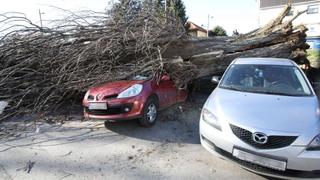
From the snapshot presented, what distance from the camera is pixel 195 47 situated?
9195 mm

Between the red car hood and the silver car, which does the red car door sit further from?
the silver car

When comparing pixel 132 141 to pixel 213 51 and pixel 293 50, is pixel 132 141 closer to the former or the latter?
pixel 213 51

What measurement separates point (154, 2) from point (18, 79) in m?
4.18

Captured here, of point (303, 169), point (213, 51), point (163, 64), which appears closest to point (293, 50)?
point (213, 51)

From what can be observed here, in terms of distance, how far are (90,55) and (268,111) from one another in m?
4.76

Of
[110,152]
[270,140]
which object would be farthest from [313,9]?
[270,140]

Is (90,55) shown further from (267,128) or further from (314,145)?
(314,145)

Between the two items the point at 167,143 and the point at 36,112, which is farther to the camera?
the point at 36,112

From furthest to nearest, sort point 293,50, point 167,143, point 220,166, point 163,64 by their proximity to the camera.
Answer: point 293,50, point 163,64, point 167,143, point 220,166

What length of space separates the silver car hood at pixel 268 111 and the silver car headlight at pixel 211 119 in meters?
0.07

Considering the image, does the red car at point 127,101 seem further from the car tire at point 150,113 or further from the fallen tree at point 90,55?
the fallen tree at point 90,55

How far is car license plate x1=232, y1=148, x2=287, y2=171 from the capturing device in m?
4.02

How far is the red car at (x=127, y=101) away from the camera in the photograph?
243 inches

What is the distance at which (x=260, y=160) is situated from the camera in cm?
412
